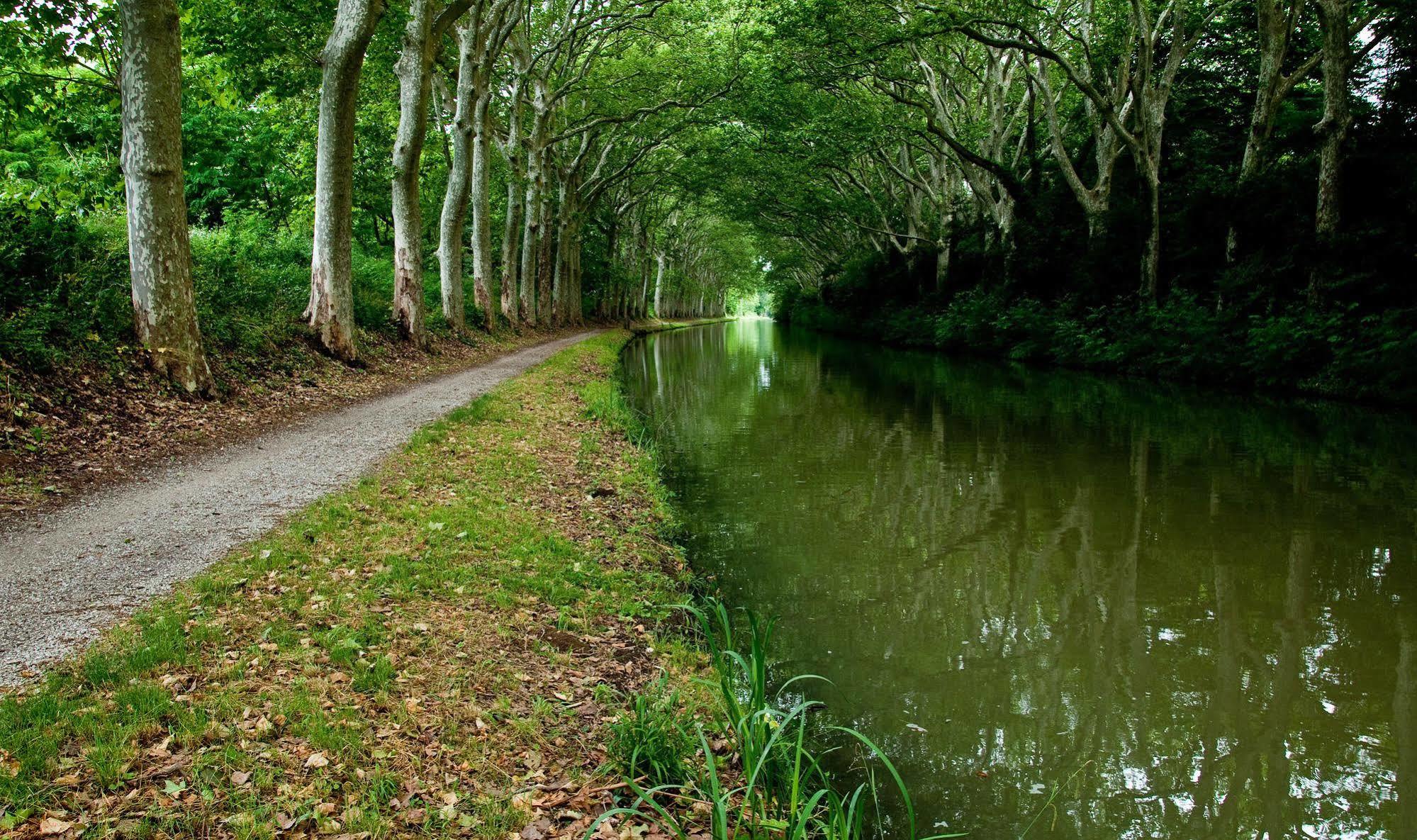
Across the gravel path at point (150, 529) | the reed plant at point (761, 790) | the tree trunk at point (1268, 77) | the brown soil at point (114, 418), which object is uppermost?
the tree trunk at point (1268, 77)

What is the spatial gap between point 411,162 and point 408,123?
76cm

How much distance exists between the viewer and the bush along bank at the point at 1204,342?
1333 cm

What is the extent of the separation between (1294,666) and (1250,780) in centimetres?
141

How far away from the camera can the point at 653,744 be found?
12.0 ft

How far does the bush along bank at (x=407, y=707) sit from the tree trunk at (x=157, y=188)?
4979 mm

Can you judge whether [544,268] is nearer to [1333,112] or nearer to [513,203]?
[513,203]

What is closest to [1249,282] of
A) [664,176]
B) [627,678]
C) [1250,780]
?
[1250,780]

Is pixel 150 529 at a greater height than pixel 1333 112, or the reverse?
pixel 1333 112

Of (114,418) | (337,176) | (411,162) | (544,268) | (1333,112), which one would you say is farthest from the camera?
(544,268)

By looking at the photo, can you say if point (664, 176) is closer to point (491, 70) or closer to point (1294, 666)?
point (491, 70)

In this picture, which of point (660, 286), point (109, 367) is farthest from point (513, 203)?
point (660, 286)

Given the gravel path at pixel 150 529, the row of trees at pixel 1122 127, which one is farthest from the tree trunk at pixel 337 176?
the row of trees at pixel 1122 127

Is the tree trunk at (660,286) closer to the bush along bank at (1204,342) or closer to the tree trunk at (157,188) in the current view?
the bush along bank at (1204,342)

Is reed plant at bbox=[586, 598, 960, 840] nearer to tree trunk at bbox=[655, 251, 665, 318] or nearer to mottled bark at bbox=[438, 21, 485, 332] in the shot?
mottled bark at bbox=[438, 21, 485, 332]
